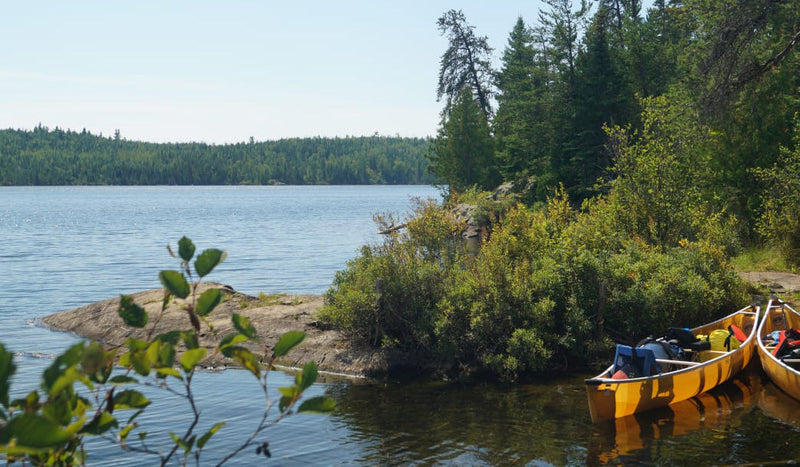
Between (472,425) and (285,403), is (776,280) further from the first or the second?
(285,403)

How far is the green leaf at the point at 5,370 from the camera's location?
1756mm

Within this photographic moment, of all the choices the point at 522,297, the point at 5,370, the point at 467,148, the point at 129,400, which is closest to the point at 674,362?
the point at 522,297

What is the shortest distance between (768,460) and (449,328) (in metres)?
7.11

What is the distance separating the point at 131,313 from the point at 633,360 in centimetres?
1192

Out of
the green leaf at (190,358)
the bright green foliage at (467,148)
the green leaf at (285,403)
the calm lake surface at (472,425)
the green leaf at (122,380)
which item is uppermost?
the bright green foliage at (467,148)

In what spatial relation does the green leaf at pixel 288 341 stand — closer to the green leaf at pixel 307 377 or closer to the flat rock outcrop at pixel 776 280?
the green leaf at pixel 307 377

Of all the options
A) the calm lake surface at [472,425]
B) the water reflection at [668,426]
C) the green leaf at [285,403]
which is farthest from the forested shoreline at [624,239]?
the green leaf at [285,403]

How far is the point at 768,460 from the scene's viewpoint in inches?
416

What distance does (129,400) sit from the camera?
8.04 feet

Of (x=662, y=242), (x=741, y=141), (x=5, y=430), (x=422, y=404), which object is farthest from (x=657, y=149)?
(x=5, y=430)

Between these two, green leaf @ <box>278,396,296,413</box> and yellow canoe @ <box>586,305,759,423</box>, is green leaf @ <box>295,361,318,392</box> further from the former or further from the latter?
yellow canoe @ <box>586,305,759,423</box>

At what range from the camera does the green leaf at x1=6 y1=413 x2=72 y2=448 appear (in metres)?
1.67

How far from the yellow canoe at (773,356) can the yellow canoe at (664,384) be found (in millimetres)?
404

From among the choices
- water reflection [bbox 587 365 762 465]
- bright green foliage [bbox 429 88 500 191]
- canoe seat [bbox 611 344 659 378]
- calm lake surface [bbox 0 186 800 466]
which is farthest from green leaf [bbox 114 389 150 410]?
bright green foliage [bbox 429 88 500 191]
